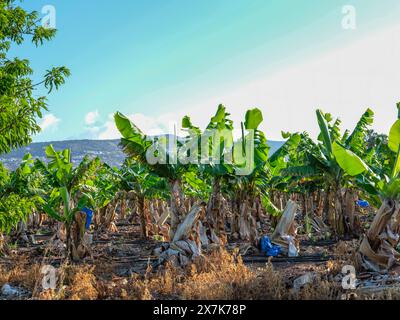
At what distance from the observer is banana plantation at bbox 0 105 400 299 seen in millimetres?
7762

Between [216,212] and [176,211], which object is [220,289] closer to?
[176,211]

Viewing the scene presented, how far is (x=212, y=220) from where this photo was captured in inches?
545

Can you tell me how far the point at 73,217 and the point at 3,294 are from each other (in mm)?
4188

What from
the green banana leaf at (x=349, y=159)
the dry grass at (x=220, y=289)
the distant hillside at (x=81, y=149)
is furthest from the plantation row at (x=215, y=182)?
the distant hillside at (x=81, y=149)

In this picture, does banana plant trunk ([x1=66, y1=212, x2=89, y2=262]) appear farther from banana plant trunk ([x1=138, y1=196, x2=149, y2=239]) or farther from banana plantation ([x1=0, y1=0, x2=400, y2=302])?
banana plant trunk ([x1=138, y1=196, x2=149, y2=239])

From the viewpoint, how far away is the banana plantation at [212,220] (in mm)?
7762

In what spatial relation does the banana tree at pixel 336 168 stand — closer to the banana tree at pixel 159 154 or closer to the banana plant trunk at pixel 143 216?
the banana tree at pixel 159 154

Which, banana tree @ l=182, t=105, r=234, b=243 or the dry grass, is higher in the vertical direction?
banana tree @ l=182, t=105, r=234, b=243

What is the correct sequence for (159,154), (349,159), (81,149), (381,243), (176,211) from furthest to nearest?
(81,149) < (176,211) < (159,154) < (381,243) < (349,159)

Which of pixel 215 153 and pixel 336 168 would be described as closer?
pixel 215 153

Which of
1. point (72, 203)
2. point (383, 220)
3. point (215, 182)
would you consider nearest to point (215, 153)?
point (215, 182)

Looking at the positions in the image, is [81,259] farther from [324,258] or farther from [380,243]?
[380,243]

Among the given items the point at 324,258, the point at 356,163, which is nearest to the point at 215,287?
the point at 356,163

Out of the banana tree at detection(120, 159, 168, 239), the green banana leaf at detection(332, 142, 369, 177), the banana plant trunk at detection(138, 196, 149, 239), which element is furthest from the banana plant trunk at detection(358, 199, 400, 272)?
the banana plant trunk at detection(138, 196, 149, 239)
